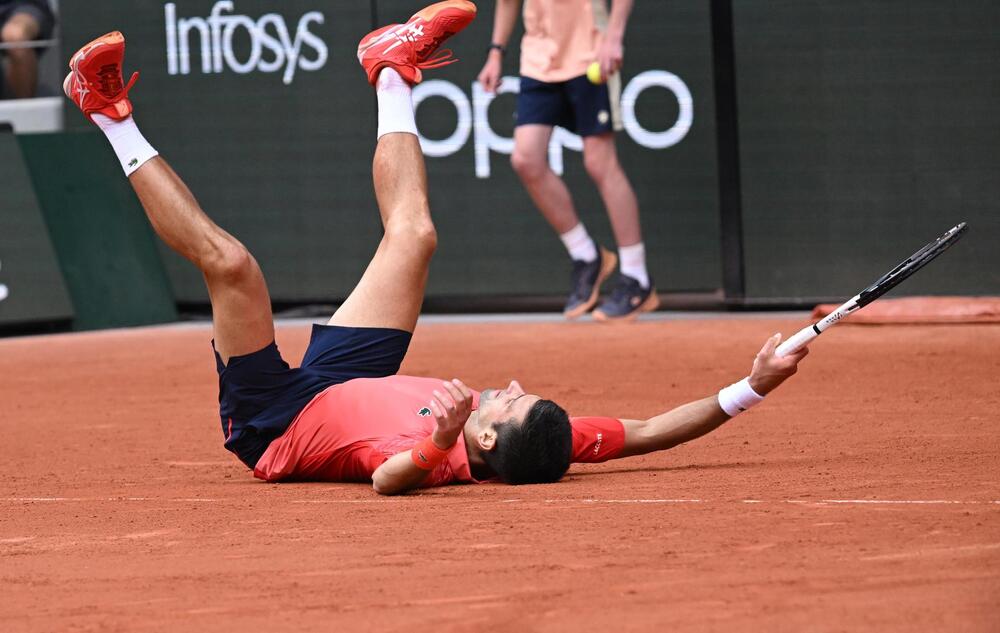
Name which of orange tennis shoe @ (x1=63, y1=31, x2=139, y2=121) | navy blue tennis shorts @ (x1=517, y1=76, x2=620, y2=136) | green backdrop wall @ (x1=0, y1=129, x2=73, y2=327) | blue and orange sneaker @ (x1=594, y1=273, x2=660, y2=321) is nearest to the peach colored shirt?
navy blue tennis shorts @ (x1=517, y1=76, x2=620, y2=136)

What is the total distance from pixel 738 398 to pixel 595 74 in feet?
18.1

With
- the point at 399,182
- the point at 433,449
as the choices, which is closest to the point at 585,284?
the point at 399,182

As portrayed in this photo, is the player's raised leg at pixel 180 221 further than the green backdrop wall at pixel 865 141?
No

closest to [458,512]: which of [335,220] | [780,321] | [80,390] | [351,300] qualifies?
[351,300]

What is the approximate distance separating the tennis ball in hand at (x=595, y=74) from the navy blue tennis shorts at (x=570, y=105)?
86mm

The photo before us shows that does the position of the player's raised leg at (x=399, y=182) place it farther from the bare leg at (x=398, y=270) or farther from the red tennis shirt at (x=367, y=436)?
the red tennis shirt at (x=367, y=436)

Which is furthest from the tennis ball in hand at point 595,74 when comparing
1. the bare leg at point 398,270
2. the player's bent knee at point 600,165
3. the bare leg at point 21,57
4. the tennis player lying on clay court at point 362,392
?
the bare leg at point 21,57

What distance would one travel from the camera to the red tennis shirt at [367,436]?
5352 mm

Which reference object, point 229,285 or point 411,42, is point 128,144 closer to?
point 229,285

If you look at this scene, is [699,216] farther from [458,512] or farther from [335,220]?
[458,512]

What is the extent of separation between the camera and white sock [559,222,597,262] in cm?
1080

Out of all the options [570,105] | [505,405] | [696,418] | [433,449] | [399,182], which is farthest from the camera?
[570,105]

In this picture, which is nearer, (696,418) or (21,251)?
(696,418)

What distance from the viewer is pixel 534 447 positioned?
5211mm
